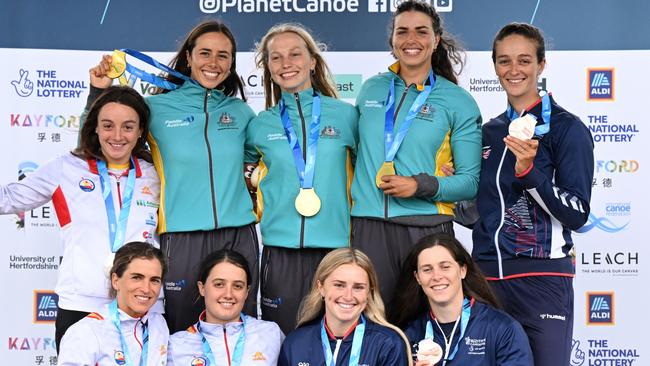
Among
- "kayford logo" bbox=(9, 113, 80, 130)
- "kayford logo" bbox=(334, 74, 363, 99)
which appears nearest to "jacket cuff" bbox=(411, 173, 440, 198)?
"kayford logo" bbox=(334, 74, 363, 99)

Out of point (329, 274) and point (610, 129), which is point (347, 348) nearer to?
point (329, 274)

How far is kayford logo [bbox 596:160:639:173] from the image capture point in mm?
5895

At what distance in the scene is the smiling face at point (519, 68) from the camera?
4.03 metres

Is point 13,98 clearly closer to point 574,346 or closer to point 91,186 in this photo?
point 91,186

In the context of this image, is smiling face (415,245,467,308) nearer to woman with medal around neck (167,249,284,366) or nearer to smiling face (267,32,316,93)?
woman with medal around neck (167,249,284,366)

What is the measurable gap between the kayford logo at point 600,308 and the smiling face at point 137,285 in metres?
3.17

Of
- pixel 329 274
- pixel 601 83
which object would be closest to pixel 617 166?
pixel 601 83

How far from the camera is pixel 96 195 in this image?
410 centimetres

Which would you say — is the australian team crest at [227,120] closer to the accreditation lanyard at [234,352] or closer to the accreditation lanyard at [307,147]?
the accreditation lanyard at [307,147]

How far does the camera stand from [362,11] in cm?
593

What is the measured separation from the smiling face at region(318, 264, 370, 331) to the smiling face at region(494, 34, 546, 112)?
1.03m

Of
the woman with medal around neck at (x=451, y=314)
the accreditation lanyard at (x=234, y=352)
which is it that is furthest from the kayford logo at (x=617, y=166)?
the accreditation lanyard at (x=234, y=352)

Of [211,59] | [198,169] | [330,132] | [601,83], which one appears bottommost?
[198,169]

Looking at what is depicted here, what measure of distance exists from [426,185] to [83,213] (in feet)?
4.96
